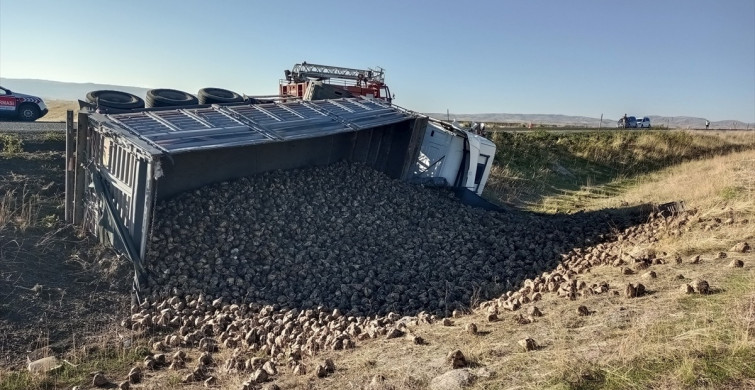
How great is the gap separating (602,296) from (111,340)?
5002 mm

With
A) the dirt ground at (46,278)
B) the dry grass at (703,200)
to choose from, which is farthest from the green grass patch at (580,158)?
the dirt ground at (46,278)

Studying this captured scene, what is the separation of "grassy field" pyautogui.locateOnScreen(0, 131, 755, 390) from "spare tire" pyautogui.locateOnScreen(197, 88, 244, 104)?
9.67ft

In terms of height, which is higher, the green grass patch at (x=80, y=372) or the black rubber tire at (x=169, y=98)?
the black rubber tire at (x=169, y=98)

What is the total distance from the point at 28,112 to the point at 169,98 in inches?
318

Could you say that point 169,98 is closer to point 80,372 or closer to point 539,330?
point 80,372

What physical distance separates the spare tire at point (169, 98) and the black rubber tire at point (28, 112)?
299 inches

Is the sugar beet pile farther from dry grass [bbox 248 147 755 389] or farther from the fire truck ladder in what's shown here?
the fire truck ladder

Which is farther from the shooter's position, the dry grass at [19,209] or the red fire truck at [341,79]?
the red fire truck at [341,79]

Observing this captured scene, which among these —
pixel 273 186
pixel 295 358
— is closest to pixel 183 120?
pixel 273 186

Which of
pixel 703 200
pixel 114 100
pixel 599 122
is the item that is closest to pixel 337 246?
pixel 114 100

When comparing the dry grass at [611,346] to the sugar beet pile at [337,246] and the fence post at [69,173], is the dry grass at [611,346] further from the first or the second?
the fence post at [69,173]

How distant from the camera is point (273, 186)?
9125 millimetres

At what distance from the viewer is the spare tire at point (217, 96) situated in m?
11.5

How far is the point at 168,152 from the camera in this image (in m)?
6.98
